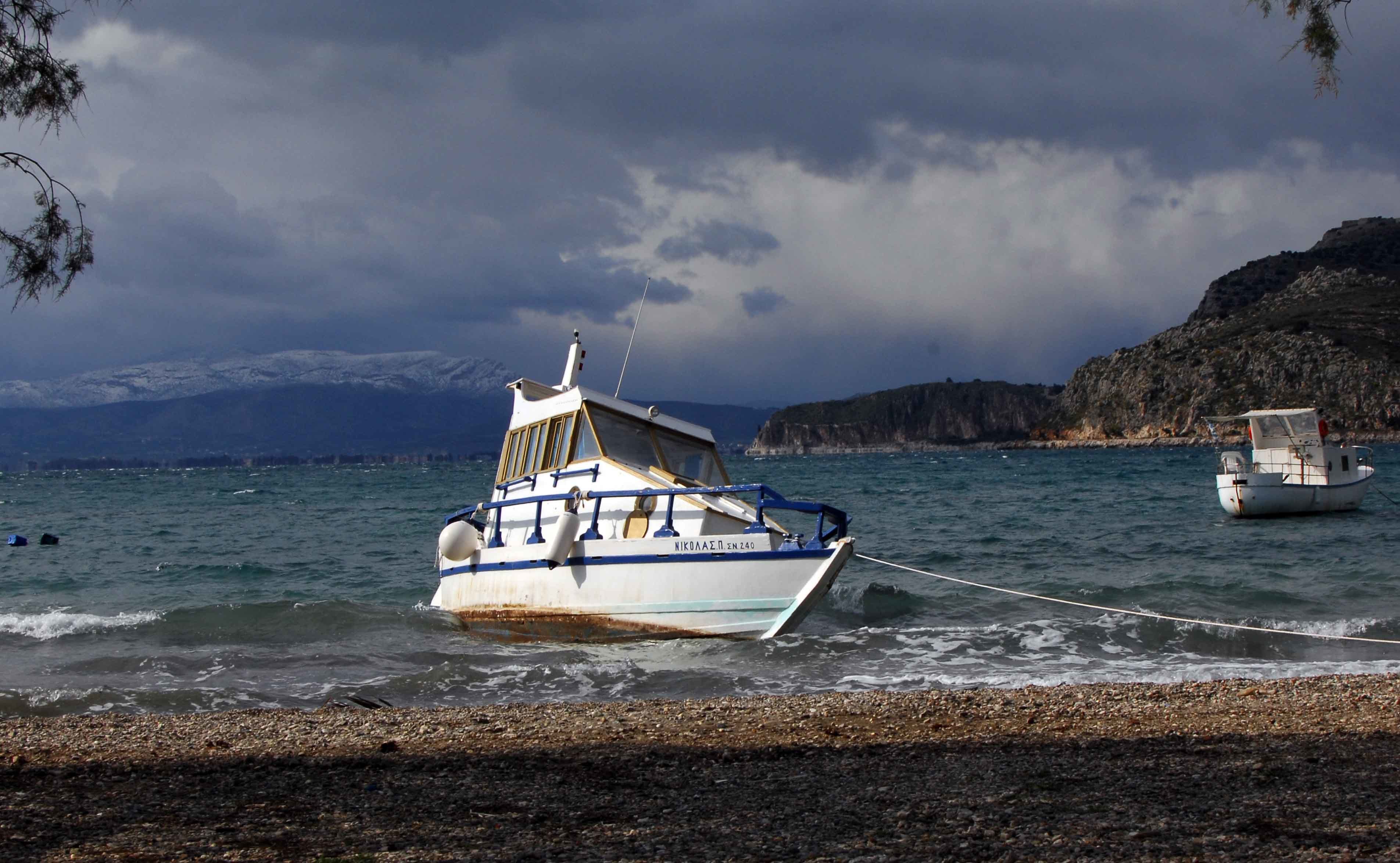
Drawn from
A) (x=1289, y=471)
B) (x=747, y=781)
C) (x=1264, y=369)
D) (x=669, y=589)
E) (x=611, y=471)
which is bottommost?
(x=747, y=781)

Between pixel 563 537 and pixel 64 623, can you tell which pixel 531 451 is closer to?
pixel 563 537

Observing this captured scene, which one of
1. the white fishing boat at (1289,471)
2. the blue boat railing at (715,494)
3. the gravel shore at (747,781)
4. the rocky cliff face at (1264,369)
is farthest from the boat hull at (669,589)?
the rocky cliff face at (1264,369)

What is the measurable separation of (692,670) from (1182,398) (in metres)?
154

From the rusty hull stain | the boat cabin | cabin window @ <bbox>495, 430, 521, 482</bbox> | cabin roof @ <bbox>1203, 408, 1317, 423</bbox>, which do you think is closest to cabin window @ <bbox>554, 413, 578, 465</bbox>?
cabin window @ <bbox>495, 430, 521, 482</bbox>

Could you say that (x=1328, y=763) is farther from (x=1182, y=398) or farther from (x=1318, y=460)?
(x=1182, y=398)

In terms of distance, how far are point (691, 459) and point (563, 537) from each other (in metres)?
3.10

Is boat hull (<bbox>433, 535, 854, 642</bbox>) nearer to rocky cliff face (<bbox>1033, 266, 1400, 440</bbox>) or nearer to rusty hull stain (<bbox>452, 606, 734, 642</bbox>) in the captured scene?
rusty hull stain (<bbox>452, 606, 734, 642</bbox>)

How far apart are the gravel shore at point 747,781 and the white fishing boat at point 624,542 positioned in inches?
135

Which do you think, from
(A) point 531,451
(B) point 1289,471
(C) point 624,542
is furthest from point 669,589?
(B) point 1289,471

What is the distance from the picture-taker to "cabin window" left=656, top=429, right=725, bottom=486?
16953 millimetres

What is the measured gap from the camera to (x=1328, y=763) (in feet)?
22.5

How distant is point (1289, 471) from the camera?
119 feet

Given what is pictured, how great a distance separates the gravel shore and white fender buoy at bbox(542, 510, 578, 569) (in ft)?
15.2

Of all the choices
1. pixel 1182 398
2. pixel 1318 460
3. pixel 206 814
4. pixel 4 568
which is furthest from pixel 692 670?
pixel 1182 398
